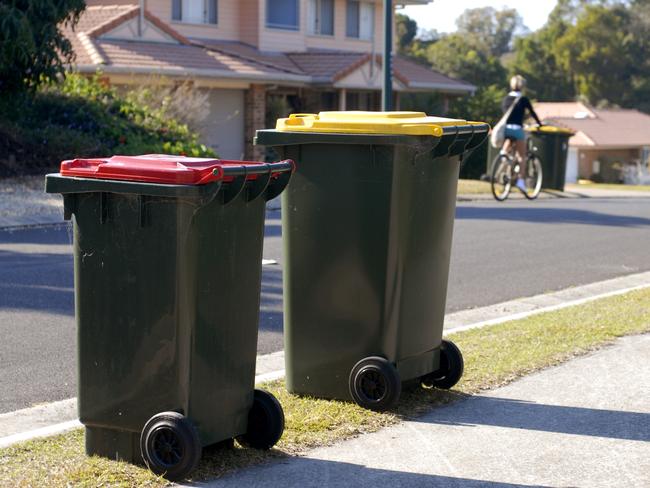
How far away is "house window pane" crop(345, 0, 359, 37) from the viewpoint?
37531 millimetres

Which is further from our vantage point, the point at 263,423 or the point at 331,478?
the point at 263,423

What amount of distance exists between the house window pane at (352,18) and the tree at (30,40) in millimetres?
18130

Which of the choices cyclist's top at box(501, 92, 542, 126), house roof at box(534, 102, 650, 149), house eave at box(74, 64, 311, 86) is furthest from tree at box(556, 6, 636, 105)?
cyclist's top at box(501, 92, 542, 126)

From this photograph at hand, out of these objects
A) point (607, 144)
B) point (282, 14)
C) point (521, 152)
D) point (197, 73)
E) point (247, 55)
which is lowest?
point (607, 144)

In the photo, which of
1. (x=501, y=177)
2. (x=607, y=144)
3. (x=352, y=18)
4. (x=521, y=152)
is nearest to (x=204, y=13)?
(x=352, y=18)

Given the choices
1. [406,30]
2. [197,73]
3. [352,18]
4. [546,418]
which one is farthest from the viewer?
[406,30]

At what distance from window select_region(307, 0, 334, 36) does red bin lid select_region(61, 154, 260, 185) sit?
31.8m

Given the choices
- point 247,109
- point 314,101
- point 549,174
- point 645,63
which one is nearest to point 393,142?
point 549,174

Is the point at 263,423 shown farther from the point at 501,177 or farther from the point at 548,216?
the point at 501,177

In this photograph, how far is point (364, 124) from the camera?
19.6 feet

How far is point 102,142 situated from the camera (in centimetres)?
2083

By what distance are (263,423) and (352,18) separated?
33.4 meters

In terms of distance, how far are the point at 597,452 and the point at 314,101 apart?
30083 mm

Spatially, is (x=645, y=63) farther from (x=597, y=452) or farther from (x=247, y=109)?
(x=597, y=452)
